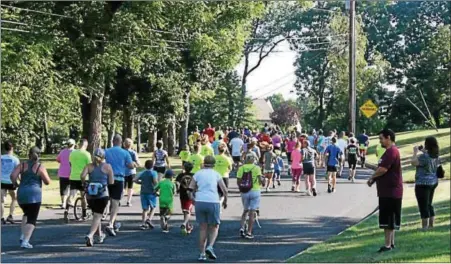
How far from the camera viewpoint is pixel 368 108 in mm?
37344

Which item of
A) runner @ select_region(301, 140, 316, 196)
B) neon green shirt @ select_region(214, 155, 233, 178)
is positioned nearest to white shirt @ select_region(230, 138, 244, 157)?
runner @ select_region(301, 140, 316, 196)

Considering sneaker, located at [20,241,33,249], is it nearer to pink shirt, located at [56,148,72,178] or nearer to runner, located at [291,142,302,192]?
pink shirt, located at [56,148,72,178]

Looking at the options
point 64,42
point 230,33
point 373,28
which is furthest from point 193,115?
point 64,42

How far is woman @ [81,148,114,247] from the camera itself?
13508 millimetres

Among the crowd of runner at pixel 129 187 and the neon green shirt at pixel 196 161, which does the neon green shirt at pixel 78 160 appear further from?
the neon green shirt at pixel 196 161

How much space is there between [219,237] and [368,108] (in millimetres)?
23960

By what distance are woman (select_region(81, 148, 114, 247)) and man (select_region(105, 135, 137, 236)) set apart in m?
1.15

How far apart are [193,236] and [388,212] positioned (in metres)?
4.52

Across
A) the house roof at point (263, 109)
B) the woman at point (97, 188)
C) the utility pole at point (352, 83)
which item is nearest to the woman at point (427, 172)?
the woman at point (97, 188)

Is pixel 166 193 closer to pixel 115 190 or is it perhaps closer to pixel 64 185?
pixel 115 190

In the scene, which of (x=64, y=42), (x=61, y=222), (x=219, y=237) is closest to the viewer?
(x=219, y=237)

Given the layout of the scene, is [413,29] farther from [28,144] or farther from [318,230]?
[318,230]

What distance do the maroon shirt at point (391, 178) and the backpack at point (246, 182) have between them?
10.8 ft

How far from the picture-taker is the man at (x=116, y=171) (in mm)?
14945
